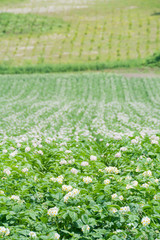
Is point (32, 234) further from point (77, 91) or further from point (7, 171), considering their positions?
point (77, 91)

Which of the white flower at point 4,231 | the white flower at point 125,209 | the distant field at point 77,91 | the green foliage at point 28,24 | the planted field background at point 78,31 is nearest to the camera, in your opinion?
the white flower at point 4,231

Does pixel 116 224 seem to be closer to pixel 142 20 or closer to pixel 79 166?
pixel 79 166

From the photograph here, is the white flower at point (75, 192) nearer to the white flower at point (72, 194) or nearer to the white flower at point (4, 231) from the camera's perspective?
the white flower at point (72, 194)

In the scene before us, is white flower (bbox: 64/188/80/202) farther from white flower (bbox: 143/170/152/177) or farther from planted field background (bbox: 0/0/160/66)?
planted field background (bbox: 0/0/160/66)

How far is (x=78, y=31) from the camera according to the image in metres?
42.0

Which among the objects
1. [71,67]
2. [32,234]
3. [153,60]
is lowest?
[153,60]

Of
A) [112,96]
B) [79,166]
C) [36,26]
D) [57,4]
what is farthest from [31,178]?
[57,4]

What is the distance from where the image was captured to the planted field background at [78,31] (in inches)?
1428

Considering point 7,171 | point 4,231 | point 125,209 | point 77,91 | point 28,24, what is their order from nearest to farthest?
point 4,231, point 125,209, point 7,171, point 77,91, point 28,24

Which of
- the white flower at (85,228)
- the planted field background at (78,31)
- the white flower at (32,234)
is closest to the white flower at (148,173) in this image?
the white flower at (85,228)

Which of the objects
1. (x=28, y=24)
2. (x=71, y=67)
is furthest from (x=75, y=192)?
(x=28, y=24)

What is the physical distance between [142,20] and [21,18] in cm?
1897

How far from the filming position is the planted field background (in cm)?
3628

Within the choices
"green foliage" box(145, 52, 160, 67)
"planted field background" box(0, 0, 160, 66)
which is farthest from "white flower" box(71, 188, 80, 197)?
"planted field background" box(0, 0, 160, 66)
